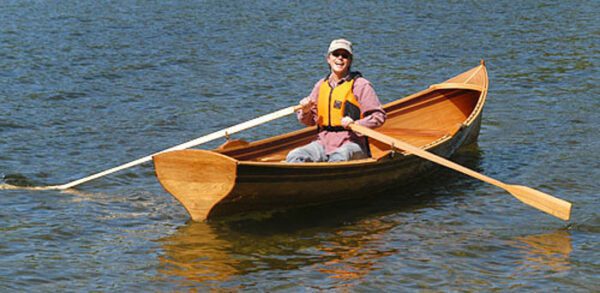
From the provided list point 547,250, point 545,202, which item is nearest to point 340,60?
point 545,202

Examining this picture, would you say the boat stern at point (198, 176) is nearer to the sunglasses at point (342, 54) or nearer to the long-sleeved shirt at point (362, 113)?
the long-sleeved shirt at point (362, 113)

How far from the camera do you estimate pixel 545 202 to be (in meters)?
9.55

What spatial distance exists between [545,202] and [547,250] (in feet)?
1.83

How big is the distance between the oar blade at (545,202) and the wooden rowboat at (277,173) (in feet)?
4.81

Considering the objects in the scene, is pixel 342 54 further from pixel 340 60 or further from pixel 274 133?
pixel 274 133

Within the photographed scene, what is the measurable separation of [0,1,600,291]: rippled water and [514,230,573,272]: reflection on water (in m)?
0.03

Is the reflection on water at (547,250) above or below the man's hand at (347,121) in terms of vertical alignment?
below

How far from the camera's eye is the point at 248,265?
29.2 ft

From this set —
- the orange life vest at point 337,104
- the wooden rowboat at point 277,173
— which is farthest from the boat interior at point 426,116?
the orange life vest at point 337,104

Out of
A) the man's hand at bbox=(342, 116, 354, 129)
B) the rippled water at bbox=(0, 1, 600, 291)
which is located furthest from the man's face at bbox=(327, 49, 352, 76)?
the rippled water at bbox=(0, 1, 600, 291)

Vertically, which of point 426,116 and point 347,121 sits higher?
point 347,121

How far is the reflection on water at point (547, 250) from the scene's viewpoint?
884cm

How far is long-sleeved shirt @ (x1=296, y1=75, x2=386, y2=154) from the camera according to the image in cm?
1011

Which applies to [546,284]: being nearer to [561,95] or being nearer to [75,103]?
[561,95]
